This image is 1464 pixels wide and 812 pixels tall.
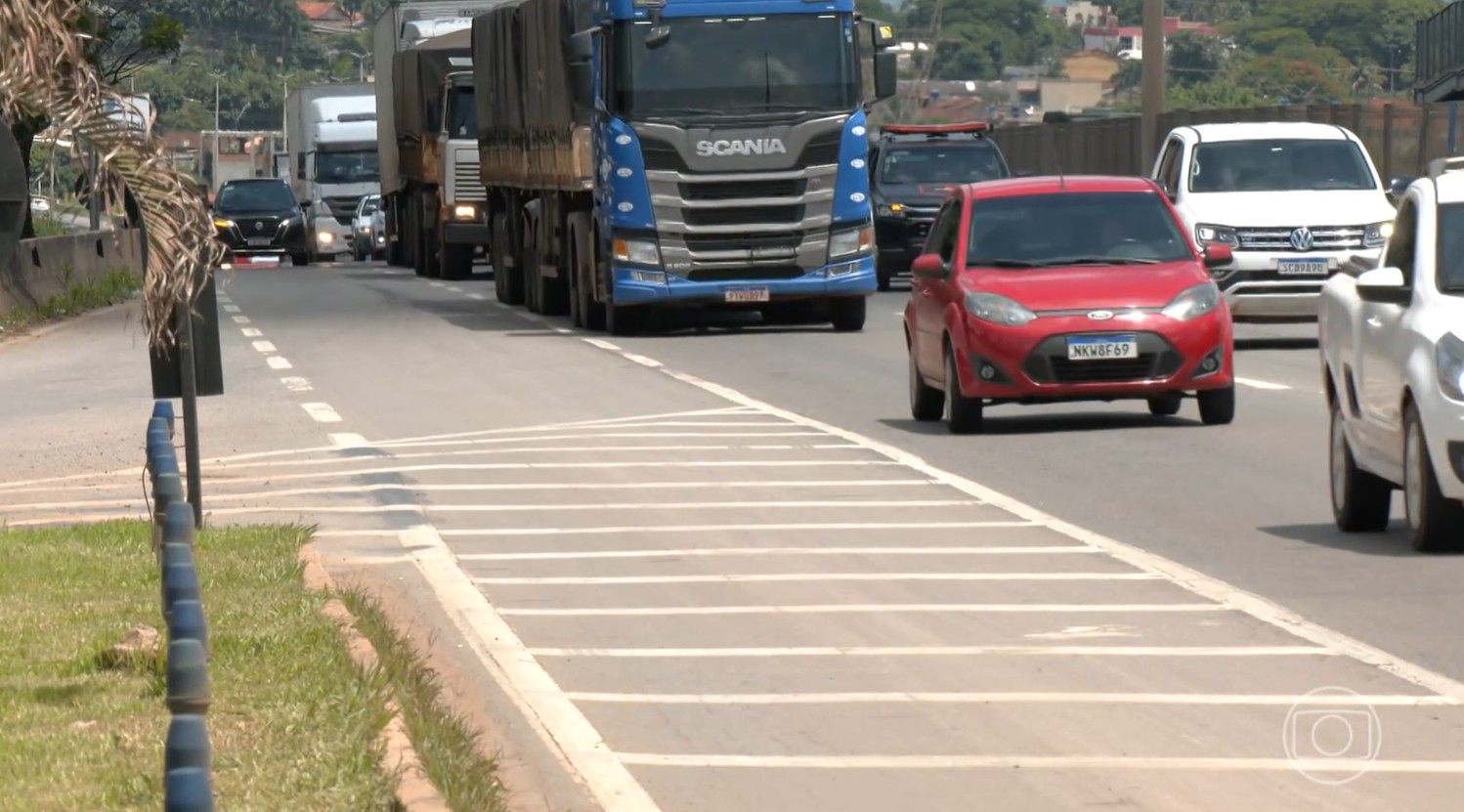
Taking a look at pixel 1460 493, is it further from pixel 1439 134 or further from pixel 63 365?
pixel 1439 134

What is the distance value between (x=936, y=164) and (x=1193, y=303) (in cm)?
2089

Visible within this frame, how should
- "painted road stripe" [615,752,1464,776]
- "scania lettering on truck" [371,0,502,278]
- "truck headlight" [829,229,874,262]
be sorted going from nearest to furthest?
"painted road stripe" [615,752,1464,776], "truck headlight" [829,229,874,262], "scania lettering on truck" [371,0,502,278]

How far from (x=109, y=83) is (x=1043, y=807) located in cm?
327

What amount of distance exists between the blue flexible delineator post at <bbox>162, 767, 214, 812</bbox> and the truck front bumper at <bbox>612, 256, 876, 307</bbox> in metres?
22.9

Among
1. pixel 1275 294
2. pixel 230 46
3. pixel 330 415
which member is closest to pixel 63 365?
pixel 330 415

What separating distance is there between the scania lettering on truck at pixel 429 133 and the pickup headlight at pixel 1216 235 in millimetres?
19972

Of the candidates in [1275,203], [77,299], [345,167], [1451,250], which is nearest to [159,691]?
[1451,250]

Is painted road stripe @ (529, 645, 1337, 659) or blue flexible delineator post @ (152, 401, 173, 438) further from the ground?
blue flexible delineator post @ (152, 401, 173, 438)

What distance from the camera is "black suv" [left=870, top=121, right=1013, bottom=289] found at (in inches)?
1454

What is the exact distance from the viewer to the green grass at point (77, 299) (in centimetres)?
3372

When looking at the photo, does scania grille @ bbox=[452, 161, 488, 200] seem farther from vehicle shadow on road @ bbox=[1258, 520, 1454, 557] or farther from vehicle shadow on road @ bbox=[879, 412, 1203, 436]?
vehicle shadow on road @ bbox=[1258, 520, 1454, 557]

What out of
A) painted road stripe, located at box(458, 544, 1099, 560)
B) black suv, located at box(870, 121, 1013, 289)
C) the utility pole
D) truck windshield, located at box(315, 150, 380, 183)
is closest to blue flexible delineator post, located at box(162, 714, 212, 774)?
painted road stripe, located at box(458, 544, 1099, 560)

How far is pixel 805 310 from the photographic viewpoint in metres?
32.1

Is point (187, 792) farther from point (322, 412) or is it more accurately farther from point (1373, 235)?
point (1373, 235)
